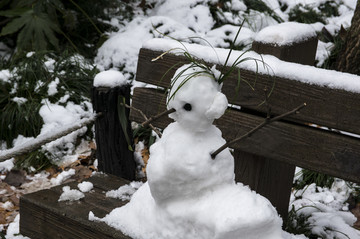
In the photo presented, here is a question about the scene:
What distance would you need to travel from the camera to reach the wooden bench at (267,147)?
1.79 meters

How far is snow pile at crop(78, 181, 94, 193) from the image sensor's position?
2.02 m

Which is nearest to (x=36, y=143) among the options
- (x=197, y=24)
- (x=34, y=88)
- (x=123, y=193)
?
(x=123, y=193)

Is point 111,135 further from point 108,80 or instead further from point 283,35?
point 283,35

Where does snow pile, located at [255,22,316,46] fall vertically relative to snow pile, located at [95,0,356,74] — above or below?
above

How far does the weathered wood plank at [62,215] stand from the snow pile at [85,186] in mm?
25

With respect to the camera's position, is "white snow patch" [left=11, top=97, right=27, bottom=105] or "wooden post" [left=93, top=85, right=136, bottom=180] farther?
"white snow patch" [left=11, top=97, right=27, bottom=105]

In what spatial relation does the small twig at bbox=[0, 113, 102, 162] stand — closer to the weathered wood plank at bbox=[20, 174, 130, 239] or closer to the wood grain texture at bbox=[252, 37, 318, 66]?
the weathered wood plank at bbox=[20, 174, 130, 239]

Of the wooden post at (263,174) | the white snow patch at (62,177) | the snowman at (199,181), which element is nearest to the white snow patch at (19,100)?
the white snow patch at (62,177)

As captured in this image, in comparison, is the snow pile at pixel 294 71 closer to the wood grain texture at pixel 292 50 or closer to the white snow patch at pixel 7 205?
the wood grain texture at pixel 292 50

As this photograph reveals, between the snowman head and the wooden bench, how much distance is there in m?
0.53

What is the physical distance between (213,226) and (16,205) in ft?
7.44

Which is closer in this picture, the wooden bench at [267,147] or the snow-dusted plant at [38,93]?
the wooden bench at [267,147]

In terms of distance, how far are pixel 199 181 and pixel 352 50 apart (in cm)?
235

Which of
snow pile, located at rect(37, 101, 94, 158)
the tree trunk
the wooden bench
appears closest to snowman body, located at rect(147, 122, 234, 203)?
the wooden bench
